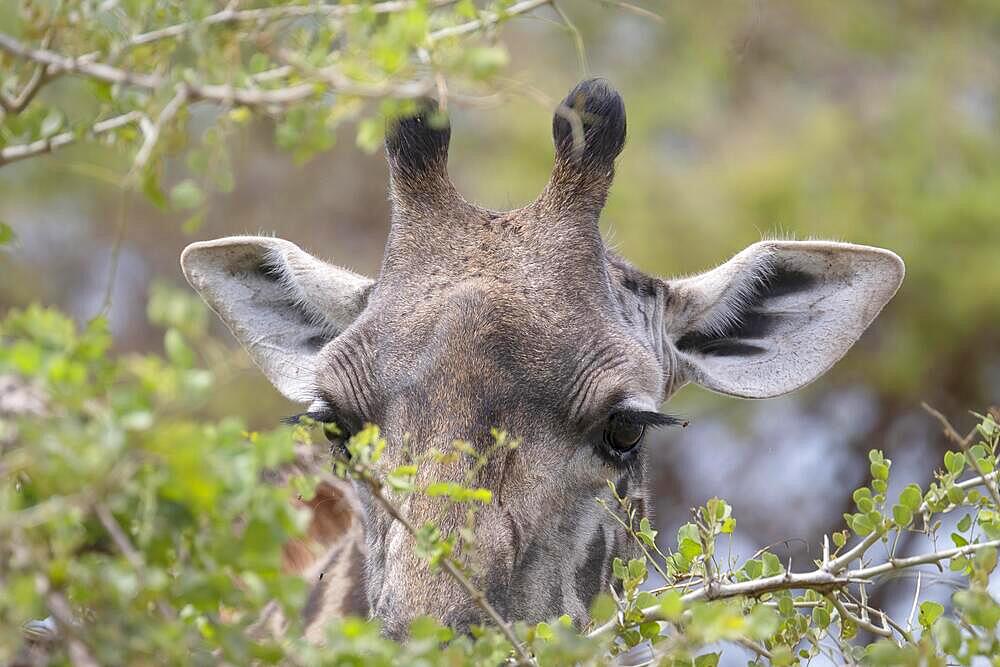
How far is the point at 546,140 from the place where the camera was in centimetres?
1723

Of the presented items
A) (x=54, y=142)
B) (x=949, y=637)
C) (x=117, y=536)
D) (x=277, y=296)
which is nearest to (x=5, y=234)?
(x=54, y=142)

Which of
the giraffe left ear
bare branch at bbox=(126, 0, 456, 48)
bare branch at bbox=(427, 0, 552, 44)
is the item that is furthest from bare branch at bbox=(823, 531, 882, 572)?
the giraffe left ear

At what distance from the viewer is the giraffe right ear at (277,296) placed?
19.2ft

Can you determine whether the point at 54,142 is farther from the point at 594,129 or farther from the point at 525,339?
the point at 594,129

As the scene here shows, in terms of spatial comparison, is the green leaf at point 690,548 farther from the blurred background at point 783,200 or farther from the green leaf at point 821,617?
the blurred background at point 783,200

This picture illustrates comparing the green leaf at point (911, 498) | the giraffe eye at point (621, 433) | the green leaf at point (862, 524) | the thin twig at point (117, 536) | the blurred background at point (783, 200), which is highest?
the thin twig at point (117, 536)

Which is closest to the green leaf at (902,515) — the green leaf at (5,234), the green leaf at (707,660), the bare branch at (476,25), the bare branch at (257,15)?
the green leaf at (707,660)

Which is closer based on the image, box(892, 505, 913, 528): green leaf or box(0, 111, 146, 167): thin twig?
box(0, 111, 146, 167): thin twig

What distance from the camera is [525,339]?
15.4ft

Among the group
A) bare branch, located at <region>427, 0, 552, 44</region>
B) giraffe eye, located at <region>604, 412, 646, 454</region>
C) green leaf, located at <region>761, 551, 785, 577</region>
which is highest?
bare branch, located at <region>427, 0, 552, 44</region>

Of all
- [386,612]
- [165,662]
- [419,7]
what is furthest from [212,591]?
[386,612]

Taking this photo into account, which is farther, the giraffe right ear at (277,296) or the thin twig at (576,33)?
the giraffe right ear at (277,296)

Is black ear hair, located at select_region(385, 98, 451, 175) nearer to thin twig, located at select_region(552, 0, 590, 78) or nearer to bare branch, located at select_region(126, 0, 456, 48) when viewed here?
thin twig, located at select_region(552, 0, 590, 78)

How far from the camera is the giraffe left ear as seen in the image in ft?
18.5
